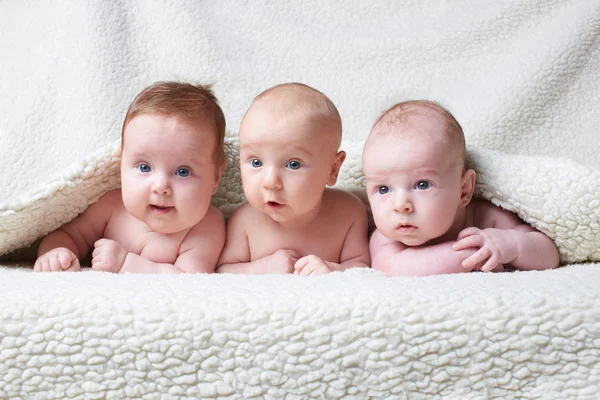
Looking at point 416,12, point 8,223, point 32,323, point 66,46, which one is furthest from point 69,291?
point 416,12

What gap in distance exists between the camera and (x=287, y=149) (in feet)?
4.28

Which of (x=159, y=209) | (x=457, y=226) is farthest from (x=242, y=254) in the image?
(x=457, y=226)

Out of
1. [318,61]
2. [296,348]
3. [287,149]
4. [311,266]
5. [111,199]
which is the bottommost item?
[296,348]

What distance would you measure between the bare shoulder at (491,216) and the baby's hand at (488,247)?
0.08 m

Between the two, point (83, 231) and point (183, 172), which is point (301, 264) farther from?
point (83, 231)

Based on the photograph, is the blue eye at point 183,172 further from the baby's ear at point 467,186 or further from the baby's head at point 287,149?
the baby's ear at point 467,186

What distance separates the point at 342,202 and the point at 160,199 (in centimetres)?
37

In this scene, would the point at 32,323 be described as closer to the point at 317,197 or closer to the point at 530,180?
the point at 317,197

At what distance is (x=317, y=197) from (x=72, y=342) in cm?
53

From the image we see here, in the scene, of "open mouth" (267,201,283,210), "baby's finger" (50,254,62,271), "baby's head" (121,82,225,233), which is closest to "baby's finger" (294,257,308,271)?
"open mouth" (267,201,283,210)

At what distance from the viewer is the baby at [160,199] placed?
1341mm

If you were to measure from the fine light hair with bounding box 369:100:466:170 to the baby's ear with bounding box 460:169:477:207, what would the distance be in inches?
0.7

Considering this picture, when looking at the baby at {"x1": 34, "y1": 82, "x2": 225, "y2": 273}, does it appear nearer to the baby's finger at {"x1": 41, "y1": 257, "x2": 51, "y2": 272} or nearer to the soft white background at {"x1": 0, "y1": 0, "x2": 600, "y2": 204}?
the baby's finger at {"x1": 41, "y1": 257, "x2": 51, "y2": 272}

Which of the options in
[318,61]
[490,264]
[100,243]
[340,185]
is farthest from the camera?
[318,61]
